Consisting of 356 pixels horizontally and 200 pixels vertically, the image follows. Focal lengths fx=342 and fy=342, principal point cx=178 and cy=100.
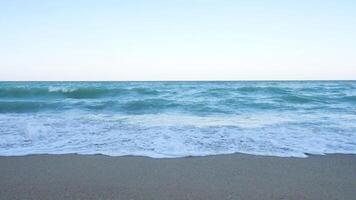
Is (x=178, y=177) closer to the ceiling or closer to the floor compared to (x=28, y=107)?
closer to the ceiling

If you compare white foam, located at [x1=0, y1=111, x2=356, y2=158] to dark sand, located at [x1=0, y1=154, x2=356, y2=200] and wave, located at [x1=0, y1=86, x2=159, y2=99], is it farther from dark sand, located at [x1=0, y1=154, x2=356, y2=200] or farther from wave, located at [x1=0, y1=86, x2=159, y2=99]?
wave, located at [x1=0, y1=86, x2=159, y2=99]

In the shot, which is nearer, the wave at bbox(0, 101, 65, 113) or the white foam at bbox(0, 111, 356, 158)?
the white foam at bbox(0, 111, 356, 158)

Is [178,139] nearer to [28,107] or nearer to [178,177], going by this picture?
[178,177]

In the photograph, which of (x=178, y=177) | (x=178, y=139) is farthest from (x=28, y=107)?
(x=178, y=177)

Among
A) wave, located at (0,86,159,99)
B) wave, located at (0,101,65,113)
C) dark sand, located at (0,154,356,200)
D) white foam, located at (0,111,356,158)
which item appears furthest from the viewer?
wave, located at (0,86,159,99)

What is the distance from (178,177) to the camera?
4.60m

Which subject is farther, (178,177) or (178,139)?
(178,139)

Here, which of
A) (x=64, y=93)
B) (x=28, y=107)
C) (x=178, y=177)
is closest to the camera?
(x=178, y=177)

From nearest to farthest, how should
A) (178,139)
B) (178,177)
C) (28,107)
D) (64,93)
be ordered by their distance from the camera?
(178,177) < (178,139) < (28,107) < (64,93)

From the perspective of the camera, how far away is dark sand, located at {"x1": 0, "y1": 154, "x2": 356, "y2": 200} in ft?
12.9

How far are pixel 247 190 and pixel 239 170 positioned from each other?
87 cm

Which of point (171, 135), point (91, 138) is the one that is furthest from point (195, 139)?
point (91, 138)

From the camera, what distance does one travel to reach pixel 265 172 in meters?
4.84

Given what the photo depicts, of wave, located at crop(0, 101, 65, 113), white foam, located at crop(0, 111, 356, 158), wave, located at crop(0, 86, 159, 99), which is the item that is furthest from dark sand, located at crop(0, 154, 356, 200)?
wave, located at crop(0, 86, 159, 99)
